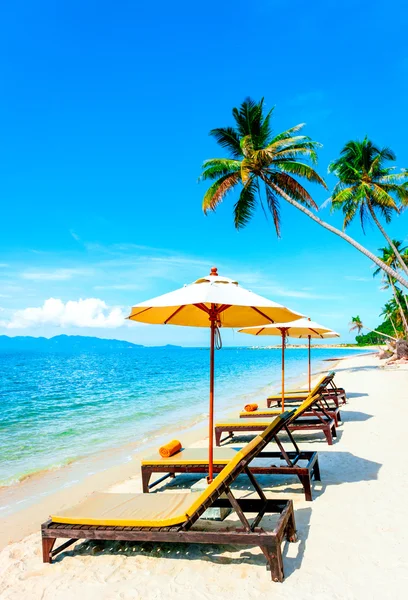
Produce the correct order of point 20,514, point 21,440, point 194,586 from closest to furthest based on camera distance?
1. point 194,586
2. point 20,514
3. point 21,440

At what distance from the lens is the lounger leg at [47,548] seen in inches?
142

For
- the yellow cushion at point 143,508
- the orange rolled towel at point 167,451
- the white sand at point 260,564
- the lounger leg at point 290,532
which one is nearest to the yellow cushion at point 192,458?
the orange rolled towel at point 167,451

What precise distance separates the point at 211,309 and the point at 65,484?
14.4ft

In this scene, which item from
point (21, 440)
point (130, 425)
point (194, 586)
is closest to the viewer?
point (194, 586)

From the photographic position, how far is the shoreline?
5.41 meters

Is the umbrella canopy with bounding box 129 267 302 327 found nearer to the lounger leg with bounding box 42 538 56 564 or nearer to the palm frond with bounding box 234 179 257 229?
the lounger leg with bounding box 42 538 56 564

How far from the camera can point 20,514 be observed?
567 cm

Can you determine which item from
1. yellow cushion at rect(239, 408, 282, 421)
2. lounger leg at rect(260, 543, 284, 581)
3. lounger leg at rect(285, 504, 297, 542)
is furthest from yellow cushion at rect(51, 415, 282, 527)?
yellow cushion at rect(239, 408, 282, 421)

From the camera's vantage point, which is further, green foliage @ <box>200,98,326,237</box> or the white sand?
green foliage @ <box>200,98,326,237</box>

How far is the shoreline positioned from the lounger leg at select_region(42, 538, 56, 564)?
119 cm

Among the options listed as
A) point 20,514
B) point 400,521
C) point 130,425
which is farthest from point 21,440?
point 400,521

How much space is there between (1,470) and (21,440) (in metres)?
3.18

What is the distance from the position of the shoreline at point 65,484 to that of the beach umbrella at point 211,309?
2643mm

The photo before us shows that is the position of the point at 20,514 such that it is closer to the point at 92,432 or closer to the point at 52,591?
the point at 52,591
